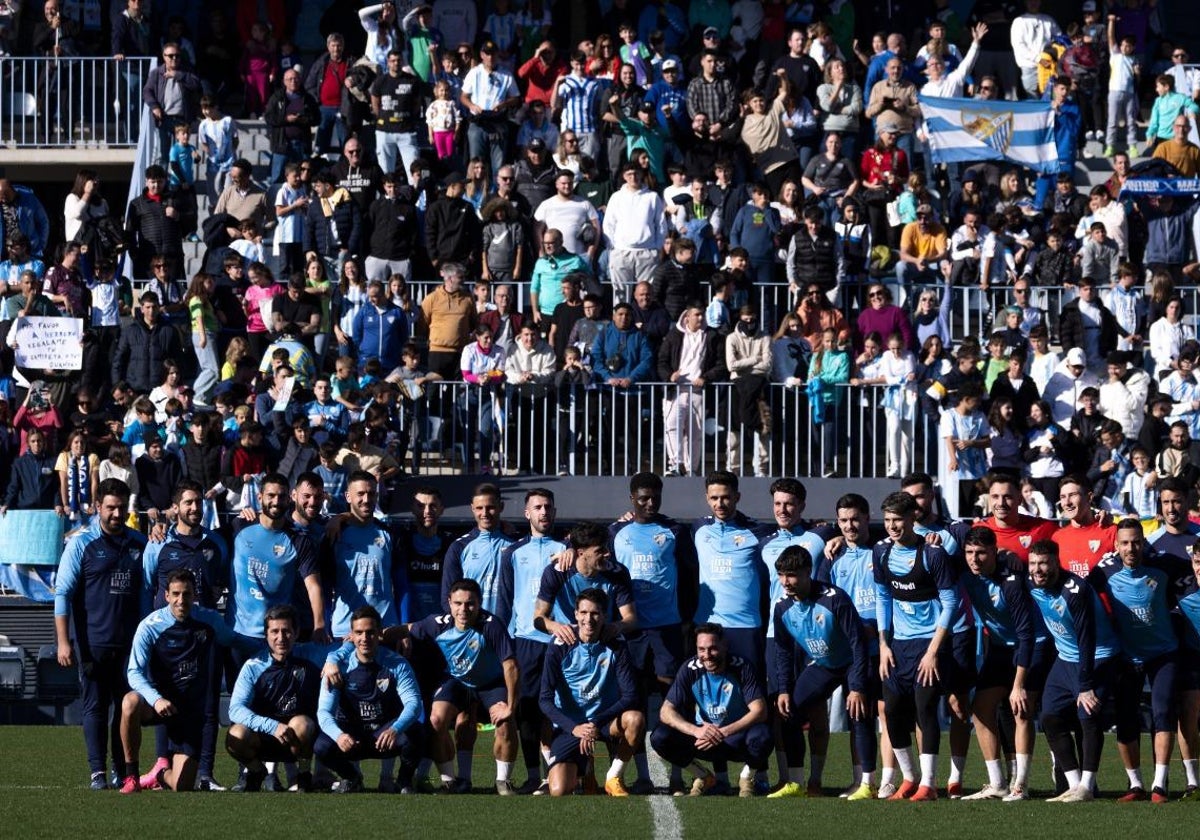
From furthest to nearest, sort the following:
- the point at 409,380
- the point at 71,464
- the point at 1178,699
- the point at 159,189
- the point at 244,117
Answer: the point at 244,117 < the point at 159,189 < the point at 409,380 < the point at 71,464 < the point at 1178,699

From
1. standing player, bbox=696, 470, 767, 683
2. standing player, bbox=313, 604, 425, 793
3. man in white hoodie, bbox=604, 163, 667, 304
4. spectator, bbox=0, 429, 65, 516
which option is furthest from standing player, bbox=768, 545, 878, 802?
man in white hoodie, bbox=604, 163, 667, 304

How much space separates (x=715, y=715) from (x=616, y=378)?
859cm

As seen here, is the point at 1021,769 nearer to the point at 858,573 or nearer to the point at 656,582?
the point at 858,573

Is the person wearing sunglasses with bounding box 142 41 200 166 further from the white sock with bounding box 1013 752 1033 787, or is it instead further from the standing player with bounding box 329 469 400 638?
the white sock with bounding box 1013 752 1033 787

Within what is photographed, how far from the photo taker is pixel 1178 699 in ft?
46.2

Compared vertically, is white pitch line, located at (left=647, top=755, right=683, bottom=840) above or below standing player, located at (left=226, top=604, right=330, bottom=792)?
below

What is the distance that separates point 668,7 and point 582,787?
50.1 ft

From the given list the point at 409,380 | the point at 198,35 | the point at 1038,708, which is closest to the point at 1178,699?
the point at 1038,708

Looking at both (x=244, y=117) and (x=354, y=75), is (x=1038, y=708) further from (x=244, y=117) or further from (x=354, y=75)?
(x=244, y=117)

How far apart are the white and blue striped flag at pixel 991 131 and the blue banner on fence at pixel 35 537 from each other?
1079 centimetres

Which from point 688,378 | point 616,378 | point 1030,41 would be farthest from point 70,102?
point 1030,41

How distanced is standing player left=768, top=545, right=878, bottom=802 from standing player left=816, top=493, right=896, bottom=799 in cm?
14

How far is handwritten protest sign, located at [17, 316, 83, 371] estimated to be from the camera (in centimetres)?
2222

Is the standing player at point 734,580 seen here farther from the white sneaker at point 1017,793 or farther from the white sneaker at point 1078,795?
the white sneaker at point 1078,795
